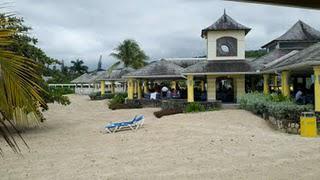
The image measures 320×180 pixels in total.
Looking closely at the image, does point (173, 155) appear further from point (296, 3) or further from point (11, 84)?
point (11, 84)

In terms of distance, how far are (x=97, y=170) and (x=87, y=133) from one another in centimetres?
916

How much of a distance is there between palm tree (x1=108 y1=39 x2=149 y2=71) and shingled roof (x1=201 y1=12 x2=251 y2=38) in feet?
100

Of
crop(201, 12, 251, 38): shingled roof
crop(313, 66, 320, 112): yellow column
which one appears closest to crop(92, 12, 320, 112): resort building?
crop(201, 12, 251, 38): shingled roof

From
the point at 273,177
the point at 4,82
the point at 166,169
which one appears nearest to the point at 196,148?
the point at 166,169

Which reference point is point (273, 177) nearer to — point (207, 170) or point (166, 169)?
point (207, 170)

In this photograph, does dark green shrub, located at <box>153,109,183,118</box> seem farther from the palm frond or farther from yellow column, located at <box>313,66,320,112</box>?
the palm frond

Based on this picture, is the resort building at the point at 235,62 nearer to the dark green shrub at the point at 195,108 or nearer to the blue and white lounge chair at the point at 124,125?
the dark green shrub at the point at 195,108

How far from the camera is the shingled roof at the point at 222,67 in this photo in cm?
2928

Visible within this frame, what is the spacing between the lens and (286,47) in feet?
109

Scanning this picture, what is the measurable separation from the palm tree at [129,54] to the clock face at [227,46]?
30.8 m

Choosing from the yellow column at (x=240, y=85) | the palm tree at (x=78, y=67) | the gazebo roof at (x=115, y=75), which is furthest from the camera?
the palm tree at (x=78, y=67)

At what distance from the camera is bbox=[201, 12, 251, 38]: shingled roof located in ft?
102

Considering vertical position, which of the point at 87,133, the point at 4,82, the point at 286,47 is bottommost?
the point at 87,133

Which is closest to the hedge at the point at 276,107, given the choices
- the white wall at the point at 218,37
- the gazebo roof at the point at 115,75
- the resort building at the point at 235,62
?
the resort building at the point at 235,62
